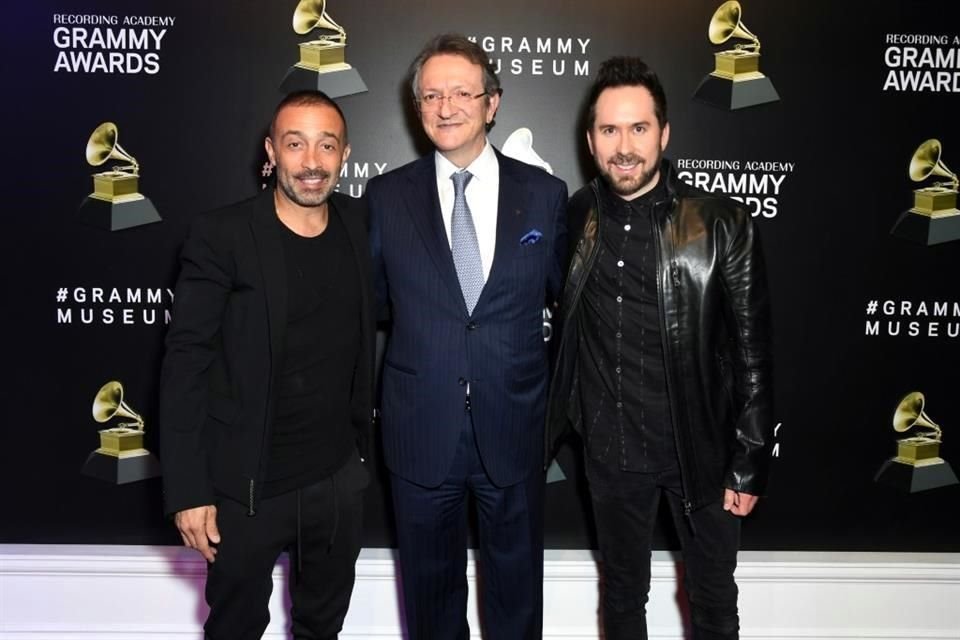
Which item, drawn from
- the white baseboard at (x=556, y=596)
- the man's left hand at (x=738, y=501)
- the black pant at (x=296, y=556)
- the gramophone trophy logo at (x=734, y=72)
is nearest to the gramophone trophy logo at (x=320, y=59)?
the gramophone trophy logo at (x=734, y=72)

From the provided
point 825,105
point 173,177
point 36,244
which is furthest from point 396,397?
point 825,105

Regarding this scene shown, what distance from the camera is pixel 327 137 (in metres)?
2.06

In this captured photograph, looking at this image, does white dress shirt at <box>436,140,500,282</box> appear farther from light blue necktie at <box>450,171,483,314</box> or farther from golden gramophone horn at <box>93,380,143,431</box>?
golden gramophone horn at <box>93,380,143,431</box>

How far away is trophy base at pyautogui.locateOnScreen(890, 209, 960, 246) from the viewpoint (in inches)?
114

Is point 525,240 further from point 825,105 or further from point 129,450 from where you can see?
point 129,450

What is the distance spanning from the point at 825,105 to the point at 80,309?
2620mm

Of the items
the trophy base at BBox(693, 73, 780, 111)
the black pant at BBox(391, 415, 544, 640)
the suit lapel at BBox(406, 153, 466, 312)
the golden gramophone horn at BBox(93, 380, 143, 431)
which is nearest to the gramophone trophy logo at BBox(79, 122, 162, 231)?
the golden gramophone horn at BBox(93, 380, 143, 431)

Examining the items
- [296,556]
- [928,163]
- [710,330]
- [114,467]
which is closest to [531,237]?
[710,330]

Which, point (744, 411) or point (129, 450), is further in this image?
point (129, 450)

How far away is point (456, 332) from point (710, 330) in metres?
0.65

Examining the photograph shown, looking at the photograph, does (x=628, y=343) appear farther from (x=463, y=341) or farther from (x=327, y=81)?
(x=327, y=81)

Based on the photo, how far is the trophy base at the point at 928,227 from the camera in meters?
2.89

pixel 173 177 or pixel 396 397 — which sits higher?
pixel 173 177

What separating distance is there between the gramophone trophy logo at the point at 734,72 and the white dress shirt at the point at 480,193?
95cm
